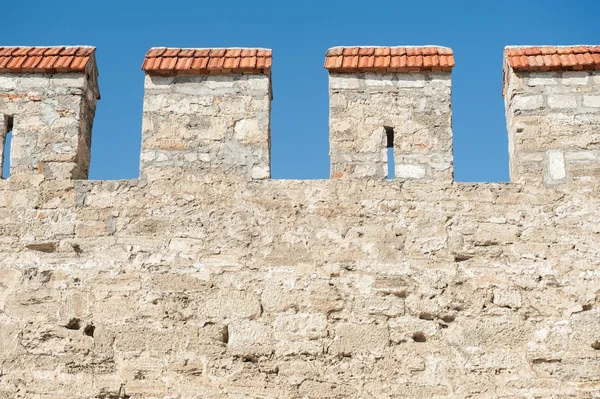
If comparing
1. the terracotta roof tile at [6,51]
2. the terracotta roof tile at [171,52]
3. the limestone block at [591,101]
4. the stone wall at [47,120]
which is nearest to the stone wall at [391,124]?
the limestone block at [591,101]

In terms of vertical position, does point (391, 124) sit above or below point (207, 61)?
below

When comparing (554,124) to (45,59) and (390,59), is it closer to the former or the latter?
(390,59)

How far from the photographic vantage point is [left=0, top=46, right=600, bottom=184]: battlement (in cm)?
520

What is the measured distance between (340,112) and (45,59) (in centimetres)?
207

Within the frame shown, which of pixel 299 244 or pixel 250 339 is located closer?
pixel 250 339

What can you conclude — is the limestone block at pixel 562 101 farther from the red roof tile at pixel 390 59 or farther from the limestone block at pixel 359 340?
the limestone block at pixel 359 340

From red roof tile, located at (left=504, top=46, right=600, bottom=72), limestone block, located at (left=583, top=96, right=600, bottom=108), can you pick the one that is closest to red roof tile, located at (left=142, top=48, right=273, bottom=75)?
red roof tile, located at (left=504, top=46, right=600, bottom=72)

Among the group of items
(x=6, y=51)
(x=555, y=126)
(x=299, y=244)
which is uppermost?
(x=6, y=51)

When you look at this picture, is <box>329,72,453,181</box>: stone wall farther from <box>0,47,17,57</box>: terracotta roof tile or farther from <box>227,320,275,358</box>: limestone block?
<box>0,47,17,57</box>: terracotta roof tile

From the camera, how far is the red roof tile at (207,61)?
5.32 meters

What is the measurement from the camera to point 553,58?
17.4 feet

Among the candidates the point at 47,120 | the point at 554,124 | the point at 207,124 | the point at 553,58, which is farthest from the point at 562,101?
the point at 47,120

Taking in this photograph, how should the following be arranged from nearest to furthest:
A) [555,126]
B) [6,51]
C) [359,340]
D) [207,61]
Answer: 1. [359,340]
2. [555,126]
3. [207,61]
4. [6,51]

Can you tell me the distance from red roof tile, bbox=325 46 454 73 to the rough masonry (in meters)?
0.02
